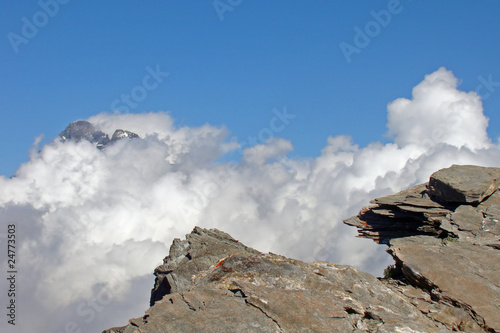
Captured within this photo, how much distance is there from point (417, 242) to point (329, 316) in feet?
36.5

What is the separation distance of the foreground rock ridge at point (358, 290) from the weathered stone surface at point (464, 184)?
0.17 meters

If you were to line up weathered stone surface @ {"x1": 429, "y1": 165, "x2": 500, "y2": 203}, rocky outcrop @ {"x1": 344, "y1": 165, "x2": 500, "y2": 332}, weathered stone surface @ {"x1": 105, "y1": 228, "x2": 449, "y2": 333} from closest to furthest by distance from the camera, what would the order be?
weathered stone surface @ {"x1": 105, "y1": 228, "x2": 449, "y2": 333}, rocky outcrop @ {"x1": 344, "y1": 165, "x2": 500, "y2": 332}, weathered stone surface @ {"x1": 429, "y1": 165, "x2": 500, "y2": 203}

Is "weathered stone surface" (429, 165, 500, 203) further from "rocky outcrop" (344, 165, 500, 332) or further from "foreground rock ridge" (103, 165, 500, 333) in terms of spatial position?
"foreground rock ridge" (103, 165, 500, 333)

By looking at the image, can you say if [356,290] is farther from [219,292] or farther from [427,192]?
[427,192]

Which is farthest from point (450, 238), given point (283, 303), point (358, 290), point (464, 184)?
point (283, 303)

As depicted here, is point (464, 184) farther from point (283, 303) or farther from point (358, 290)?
point (283, 303)

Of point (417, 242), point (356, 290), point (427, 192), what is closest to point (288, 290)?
point (356, 290)

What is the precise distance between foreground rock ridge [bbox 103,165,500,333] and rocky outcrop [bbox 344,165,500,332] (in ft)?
0.18

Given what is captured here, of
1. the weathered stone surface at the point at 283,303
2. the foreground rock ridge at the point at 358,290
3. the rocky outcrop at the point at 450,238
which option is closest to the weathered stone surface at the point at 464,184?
the rocky outcrop at the point at 450,238

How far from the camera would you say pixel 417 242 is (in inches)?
1077

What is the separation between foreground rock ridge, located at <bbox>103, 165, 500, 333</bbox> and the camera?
17875mm

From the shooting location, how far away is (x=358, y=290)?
68.0 ft

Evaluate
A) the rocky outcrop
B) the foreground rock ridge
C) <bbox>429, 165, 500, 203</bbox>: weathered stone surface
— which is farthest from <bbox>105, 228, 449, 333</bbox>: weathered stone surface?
<bbox>429, 165, 500, 203</bbox>: weathered stone surface

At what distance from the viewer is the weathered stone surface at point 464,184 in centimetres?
3038
